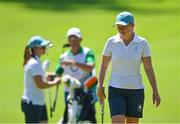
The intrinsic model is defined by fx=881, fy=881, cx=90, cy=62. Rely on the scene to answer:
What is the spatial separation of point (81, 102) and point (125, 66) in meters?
3.64

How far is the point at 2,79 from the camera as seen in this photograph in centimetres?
2198

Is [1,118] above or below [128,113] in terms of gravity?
below

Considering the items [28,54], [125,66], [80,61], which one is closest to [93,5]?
[80,61]

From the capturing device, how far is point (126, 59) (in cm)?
1084

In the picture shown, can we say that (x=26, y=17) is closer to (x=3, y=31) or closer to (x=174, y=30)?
(x=3, y=31)

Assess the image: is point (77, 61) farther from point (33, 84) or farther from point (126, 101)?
point (126, 101)

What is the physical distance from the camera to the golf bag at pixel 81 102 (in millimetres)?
14352

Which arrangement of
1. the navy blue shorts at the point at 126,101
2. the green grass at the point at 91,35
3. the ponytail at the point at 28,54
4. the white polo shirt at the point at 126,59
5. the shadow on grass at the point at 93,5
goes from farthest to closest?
the shadow on grass at the point at 93,5, the green grass at the point at 91,35, the ponytail at the point at 28,54, the navy blue shorts at the point at 126,101, the white polo shirt at the point at 126,59

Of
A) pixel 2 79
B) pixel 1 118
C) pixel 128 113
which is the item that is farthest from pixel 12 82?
pixel 128 113

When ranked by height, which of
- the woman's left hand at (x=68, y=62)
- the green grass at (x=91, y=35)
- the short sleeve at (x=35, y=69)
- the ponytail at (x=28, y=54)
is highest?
the ponytail at (x=28, y=54)

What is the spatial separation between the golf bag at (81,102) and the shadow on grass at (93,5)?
1731 cm

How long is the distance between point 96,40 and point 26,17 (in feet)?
14.8

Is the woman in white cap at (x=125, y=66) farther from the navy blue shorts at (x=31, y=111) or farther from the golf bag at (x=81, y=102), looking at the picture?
the golf bag at (x=81, y=102)

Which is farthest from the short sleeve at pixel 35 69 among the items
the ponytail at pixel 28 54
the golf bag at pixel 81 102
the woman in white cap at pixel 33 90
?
the golf bag at pixel 81 102
